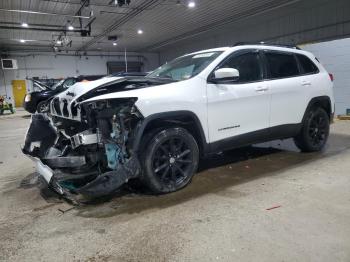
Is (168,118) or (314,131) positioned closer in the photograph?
(168,118)

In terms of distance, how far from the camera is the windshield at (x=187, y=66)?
3.71m

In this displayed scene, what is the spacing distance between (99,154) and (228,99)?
165 centimetres

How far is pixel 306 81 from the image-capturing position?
15.0 ft

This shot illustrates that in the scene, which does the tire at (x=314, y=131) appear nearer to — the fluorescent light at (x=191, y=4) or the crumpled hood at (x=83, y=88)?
the crumpled hood at (x=83, y=88)

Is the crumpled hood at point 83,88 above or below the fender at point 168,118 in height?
above

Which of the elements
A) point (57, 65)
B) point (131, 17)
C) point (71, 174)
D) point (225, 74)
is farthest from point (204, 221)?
point (57, 65)

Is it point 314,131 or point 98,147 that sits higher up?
point 98,147

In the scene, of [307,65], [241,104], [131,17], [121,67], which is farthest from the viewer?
[121,67]

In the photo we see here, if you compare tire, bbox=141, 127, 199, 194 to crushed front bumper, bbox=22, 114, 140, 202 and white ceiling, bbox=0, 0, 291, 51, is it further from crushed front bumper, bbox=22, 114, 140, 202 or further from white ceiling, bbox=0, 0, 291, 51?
white ceiling, bbox=0, 0, 291, 51

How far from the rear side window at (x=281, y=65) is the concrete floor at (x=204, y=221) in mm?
1342

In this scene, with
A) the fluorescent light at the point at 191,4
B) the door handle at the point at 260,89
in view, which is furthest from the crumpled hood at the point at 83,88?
the fluorescent light at the point at 191,4

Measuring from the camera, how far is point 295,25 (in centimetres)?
1353

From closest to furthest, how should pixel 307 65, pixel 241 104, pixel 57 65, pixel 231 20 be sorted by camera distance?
pixel 241 104
pixel 307 65
pixel 231 20
pixel 57 65

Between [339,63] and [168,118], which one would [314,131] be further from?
[339,63]
